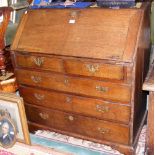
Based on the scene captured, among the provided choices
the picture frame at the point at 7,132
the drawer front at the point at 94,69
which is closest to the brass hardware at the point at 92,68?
the drawer front at the point at 94,69

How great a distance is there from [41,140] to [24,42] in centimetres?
100

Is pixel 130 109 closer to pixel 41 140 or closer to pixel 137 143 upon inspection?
pixel 137 143

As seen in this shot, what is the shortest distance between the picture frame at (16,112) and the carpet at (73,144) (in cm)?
36

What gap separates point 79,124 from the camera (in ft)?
7.23

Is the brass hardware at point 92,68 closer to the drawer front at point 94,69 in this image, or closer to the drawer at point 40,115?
the drawer front at point 94,69

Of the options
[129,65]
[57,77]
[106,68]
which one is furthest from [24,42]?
[129,65]

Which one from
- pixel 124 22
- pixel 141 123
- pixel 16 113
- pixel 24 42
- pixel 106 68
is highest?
pixel 124 22

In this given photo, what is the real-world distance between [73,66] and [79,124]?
22.7 inches

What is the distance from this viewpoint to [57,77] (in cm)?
206

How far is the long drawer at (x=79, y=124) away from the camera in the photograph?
6.71 ft

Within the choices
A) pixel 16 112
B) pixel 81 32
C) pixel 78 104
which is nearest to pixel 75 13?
pixel 81 32

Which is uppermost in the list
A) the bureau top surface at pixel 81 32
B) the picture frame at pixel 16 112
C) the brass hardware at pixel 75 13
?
the brass hardware at pixel 75 13

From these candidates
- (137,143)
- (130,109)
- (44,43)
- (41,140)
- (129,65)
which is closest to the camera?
(129,65)

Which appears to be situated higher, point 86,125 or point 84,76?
point 84,76
